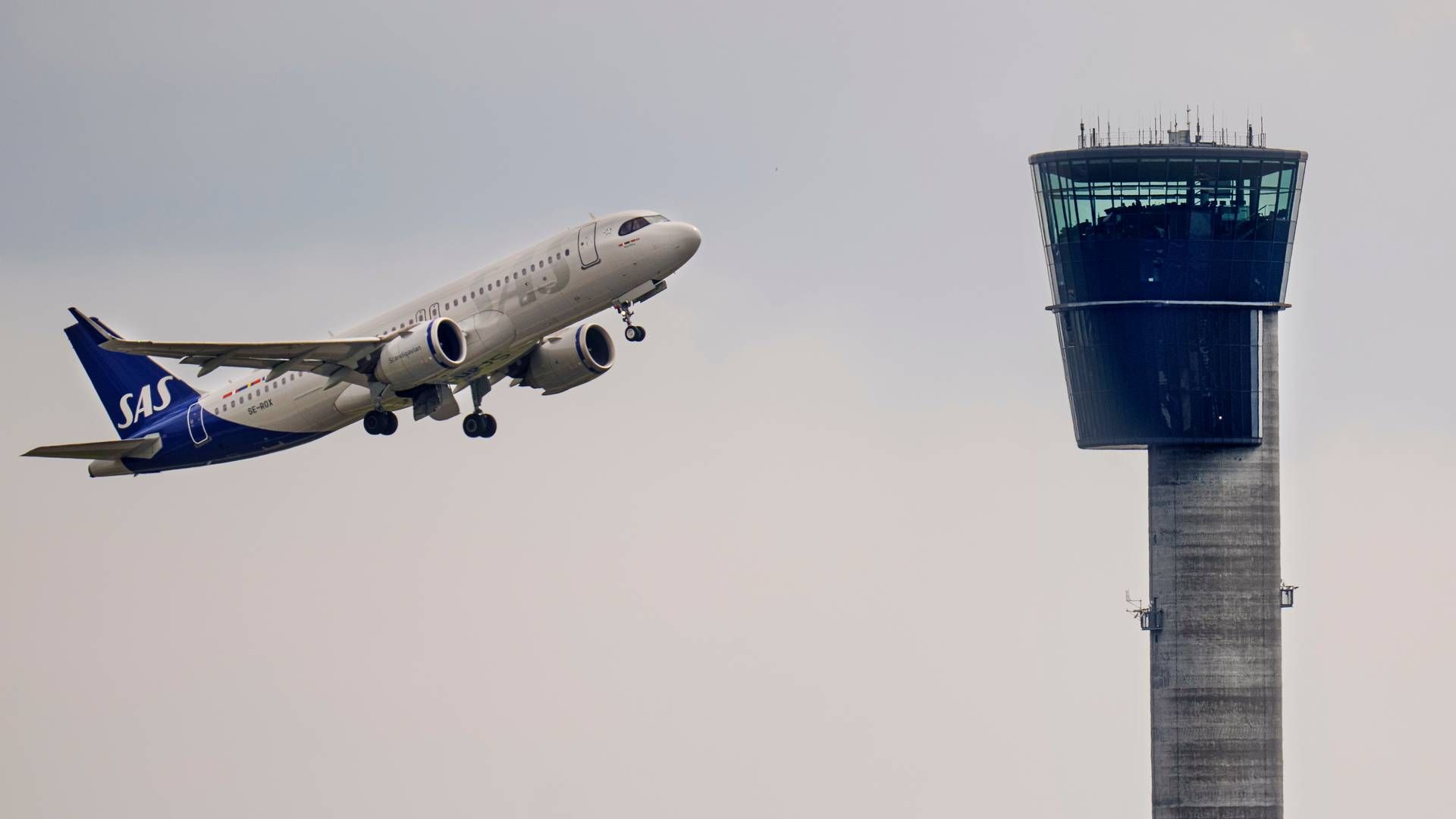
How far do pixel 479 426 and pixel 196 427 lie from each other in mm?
13563

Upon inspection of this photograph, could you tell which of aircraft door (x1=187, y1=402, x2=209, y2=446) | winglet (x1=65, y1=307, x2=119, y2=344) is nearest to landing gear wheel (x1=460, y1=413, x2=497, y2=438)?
aircraft door (x1=187, y1=402, x2=209, y2=446)

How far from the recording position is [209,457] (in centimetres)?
13400

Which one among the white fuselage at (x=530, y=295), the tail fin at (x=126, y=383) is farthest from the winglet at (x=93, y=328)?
the white fuselage at (x=530, y=295)

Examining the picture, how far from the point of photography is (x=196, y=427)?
133750 mm

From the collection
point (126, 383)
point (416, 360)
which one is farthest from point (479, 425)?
point (126, 383)

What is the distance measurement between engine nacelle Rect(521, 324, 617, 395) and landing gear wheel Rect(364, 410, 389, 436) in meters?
6.97

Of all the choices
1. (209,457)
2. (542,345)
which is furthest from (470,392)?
(209,457)

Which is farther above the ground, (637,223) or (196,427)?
(637,223)

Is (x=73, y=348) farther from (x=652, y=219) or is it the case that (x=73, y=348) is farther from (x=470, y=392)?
(x=652, y=219)

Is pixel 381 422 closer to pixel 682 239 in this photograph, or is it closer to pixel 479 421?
pixel 479 421

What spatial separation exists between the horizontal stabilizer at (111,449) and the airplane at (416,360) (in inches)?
2.0

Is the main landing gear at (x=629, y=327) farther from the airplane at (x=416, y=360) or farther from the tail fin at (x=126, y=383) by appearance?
the tail fin at (x=126, y=383)

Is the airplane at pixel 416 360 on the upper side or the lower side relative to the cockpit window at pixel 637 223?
lower

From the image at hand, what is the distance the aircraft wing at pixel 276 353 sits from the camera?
12250 centimetres
